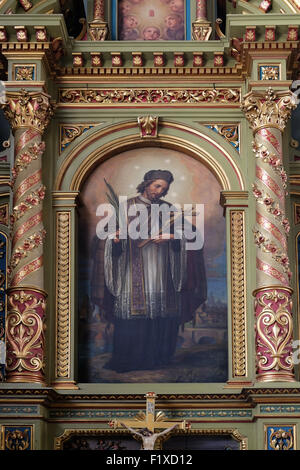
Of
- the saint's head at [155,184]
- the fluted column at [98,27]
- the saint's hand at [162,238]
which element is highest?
the fluted column at [98,27]

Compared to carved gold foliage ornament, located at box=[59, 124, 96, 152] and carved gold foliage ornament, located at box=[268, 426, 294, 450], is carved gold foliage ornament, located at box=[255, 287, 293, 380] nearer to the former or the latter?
carved gold foliage ornament, located at box=[268, 426, 294, 450]

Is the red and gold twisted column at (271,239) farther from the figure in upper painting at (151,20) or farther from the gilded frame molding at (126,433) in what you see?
the figure in upper painting at (151,20)

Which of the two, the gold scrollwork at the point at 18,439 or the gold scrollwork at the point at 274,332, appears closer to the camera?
the gold scrollwork at the point at 18,439

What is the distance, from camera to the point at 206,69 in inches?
941

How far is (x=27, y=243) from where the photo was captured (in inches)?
889

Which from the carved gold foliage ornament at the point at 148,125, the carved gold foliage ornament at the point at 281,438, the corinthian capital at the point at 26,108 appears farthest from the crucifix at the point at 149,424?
the corinthian capital at the point at 26,108

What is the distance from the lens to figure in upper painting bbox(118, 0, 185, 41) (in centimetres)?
2453

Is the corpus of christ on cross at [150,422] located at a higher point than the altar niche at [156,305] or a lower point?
lower

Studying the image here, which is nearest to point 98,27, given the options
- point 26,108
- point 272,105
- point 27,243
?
point 26,108

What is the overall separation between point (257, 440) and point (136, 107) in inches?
225

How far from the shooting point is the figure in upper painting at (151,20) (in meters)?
24.5

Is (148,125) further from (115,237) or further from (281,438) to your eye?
(281,438)

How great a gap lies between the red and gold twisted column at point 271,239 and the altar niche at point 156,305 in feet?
3.08
